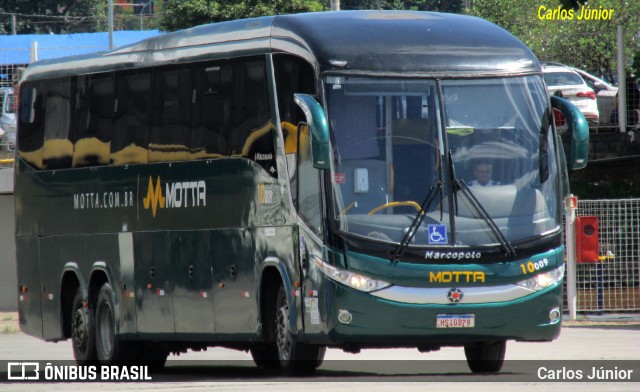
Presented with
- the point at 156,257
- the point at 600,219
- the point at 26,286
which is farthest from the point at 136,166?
the point at 600,219

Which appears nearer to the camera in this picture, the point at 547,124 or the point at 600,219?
the point at 547,124

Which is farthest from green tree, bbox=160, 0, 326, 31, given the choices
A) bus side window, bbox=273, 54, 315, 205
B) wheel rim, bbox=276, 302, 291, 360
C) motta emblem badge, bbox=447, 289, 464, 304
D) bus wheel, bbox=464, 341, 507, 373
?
motta emblem badge, bbox=447, 289, 464, 304

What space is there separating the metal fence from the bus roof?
1022cm

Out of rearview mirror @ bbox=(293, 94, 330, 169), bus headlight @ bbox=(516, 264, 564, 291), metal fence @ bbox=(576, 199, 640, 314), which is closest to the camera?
rearview mirror @ bbox=(293, 94, 330, 169)

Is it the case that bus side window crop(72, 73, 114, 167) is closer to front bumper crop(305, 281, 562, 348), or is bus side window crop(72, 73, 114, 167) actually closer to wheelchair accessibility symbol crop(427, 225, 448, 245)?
front bumper crop(305, 281, 562, 348)

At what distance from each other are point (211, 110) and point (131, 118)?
203 centimetres

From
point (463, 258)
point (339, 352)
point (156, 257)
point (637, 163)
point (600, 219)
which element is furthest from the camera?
point (637, 163)

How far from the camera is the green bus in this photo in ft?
47.5

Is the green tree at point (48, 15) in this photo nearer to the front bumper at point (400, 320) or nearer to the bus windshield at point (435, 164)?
the bus windshield at point (435, 164)

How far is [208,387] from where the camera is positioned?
14531 millimetres

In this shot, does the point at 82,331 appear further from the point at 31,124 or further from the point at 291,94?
the point at 291,94

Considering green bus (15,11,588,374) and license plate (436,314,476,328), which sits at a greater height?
green bus (15,11,588,374)

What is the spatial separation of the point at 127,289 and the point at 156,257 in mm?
987

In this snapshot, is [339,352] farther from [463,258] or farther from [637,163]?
[637,163]
